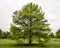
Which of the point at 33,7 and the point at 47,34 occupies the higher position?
the point at 33,7

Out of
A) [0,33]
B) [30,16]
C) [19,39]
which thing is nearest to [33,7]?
[30,16]

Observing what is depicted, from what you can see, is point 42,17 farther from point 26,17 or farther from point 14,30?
point 14,30

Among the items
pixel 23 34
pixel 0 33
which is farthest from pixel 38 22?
pixel 0 33

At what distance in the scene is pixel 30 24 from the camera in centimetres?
4894

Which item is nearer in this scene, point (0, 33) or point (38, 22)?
point (38, 22)

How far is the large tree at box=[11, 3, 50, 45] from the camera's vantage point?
4709 centimetres

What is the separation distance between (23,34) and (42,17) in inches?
264

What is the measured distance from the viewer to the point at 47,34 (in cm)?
4759

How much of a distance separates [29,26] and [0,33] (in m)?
57.8

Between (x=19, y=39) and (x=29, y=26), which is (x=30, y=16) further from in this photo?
(x=19, y=39)

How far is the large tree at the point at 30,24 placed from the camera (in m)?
47.1

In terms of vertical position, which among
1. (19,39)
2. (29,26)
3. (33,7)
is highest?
(33,7)

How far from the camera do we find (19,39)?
46.7m

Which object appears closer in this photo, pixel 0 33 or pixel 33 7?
pixel 33 7
